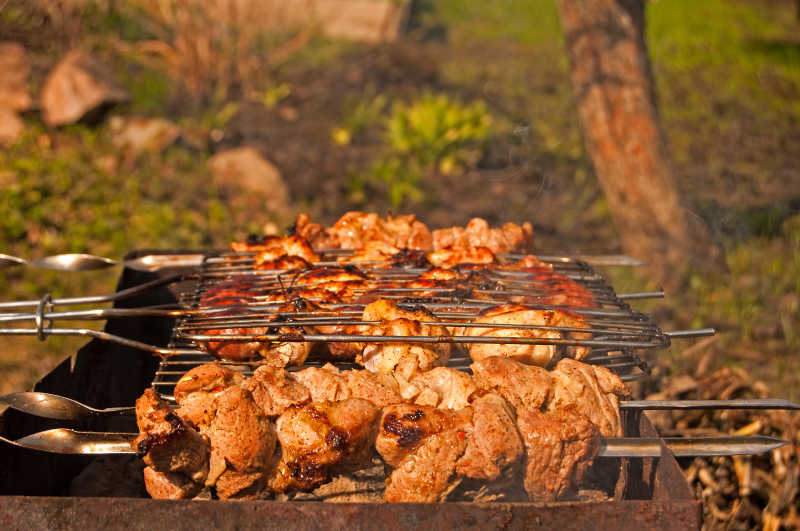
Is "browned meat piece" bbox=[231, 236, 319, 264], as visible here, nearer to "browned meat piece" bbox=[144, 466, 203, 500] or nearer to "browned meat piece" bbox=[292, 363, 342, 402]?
"browned meat piece" bbox=[292, 363, 342, 402]

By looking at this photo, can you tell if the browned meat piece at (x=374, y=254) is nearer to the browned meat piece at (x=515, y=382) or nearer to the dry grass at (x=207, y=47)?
the browned meat piece at (x=515, y=382)

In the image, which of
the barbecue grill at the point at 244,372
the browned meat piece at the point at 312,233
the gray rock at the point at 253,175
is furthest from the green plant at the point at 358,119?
the barbecue grill at the point at 244,372

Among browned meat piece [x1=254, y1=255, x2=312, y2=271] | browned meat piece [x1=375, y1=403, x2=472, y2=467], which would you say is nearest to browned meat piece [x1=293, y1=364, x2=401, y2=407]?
browned meat piece [x1=375, y1=403, x2=472, y2=467]

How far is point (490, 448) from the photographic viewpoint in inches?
83.4

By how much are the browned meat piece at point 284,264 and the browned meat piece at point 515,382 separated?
1.14 metres

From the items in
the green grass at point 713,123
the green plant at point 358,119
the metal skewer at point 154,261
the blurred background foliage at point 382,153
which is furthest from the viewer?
the green plant at point 358,119

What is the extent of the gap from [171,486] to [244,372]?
0.58m

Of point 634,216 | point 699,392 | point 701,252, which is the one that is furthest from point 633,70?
point 699,392

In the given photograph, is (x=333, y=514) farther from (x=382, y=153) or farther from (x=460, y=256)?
(x=382, y=153)

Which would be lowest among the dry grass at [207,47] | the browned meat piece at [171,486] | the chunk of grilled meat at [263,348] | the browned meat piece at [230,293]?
the browned meat piece at [171,486]

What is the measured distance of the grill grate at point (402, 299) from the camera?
2.47 metres

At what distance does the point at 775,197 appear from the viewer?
7.29 m

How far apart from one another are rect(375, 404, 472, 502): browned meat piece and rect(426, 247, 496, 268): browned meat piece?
1183 millimetres

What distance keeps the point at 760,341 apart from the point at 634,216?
4.82 ft
